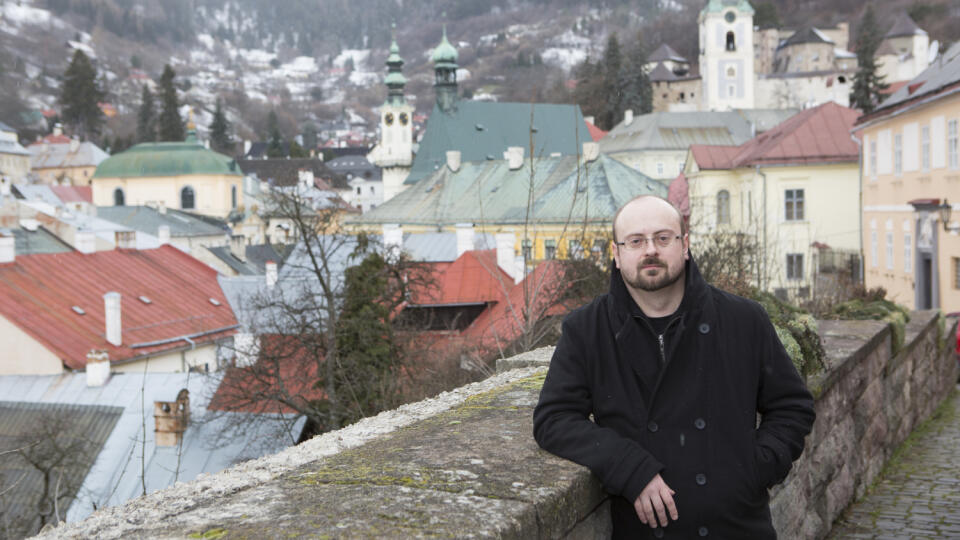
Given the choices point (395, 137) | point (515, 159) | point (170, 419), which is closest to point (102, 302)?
point (170, 419)

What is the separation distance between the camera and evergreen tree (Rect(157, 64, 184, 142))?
126 metres

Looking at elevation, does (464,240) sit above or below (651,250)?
below

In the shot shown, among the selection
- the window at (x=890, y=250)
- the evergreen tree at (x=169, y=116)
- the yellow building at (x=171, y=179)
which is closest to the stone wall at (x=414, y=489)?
the window at (x=890, y=250)

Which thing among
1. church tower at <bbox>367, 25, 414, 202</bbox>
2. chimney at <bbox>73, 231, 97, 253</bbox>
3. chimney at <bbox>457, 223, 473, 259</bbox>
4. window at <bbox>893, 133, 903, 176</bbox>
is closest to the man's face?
window at <bbox>893, 133, 903, 176</bbox>

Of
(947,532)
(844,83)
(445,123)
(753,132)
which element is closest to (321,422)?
(947,532)

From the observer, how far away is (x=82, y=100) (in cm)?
14062

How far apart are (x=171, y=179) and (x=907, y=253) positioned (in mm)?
88995

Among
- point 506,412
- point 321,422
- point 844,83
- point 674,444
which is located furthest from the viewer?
point 844,83

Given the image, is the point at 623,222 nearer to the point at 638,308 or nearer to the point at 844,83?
the point at 638,308

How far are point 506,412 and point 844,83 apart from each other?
109 m

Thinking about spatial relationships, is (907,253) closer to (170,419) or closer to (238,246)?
(170,419)

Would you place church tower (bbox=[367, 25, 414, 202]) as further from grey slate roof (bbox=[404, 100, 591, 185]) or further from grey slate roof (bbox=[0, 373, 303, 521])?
grey slate roof (bbox=[0, 373, 303, 521])

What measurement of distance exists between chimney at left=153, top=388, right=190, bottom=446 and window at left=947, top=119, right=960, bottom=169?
15.3 m

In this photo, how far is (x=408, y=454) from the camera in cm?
285
